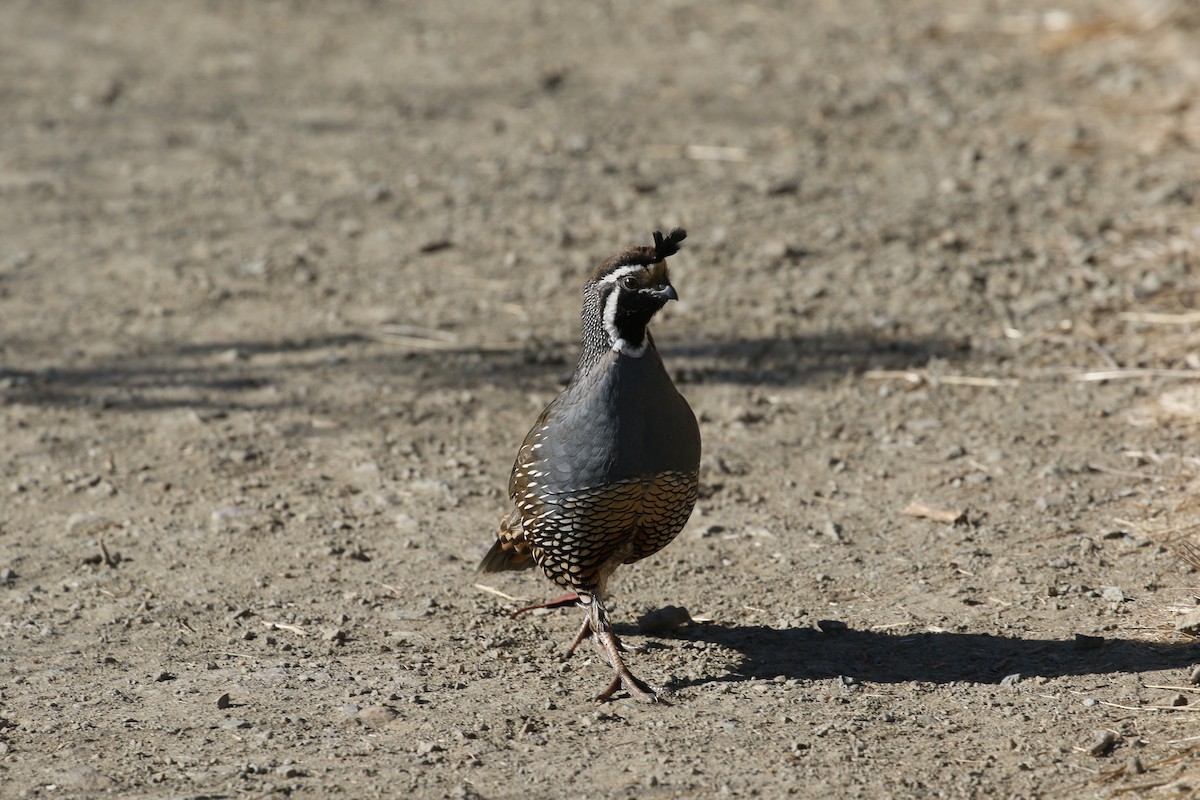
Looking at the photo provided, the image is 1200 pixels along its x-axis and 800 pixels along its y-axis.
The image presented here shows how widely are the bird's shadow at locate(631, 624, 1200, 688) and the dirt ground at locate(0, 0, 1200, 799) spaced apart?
19mm

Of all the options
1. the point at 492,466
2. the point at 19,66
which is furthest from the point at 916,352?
the point at 19,66

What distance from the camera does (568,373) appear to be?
659 cm

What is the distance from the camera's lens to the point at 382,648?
465cm

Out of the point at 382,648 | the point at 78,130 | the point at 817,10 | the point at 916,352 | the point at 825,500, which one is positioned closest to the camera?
the point at 382,648

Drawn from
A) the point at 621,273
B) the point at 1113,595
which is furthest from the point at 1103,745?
the point at 621,273

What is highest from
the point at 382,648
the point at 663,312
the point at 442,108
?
the point at 442,108

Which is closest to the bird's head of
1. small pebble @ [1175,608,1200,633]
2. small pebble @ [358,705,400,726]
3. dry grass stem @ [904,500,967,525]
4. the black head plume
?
the black head plume

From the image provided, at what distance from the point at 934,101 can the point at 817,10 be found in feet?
7.01

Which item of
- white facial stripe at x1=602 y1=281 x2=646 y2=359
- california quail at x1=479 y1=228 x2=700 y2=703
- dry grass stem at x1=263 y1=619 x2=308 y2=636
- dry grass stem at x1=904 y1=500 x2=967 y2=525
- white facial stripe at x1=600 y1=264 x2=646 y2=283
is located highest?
white facial stripe at x1=600 y1=264 x2=646 y2=283

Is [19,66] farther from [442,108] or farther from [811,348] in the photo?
[811,348]

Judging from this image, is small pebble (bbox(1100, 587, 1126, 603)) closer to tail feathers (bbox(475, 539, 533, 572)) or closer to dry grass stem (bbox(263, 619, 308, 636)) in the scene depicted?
tail feathers (bbox(475, 539, 533, 572))

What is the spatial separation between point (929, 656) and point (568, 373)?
8.26 feet

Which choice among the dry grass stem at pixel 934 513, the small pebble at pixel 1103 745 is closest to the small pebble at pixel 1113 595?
the dry grass stem at pixel 934 513

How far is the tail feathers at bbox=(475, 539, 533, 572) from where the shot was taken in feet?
15.9
